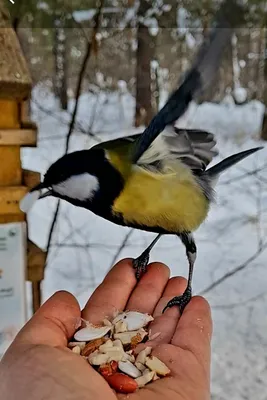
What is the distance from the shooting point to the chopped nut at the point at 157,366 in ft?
1.96

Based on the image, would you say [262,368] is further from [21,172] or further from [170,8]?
[170,8]

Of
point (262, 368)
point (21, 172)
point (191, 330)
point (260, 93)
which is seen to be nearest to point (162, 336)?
point (191, 330)

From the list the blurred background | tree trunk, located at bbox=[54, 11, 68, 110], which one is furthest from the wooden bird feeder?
tree trunk, located at bbox=[54, 11, 68, 110]

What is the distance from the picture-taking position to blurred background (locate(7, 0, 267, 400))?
5.00 feet

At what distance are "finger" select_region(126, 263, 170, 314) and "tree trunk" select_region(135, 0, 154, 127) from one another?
1.00 metres

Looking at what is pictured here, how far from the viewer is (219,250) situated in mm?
1814

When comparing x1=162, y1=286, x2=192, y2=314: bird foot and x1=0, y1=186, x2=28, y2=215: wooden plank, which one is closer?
x1=162, y1=286, x2=192, y2=314: bird foot

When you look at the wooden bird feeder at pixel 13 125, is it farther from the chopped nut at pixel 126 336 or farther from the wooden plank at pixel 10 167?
the chopped nut at pixel 126 336

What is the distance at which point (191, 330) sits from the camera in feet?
2.17

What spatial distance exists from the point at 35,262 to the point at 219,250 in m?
0.91

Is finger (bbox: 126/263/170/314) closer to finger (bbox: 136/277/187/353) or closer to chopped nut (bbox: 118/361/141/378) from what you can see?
finger (bbox: 136/277/187/353)

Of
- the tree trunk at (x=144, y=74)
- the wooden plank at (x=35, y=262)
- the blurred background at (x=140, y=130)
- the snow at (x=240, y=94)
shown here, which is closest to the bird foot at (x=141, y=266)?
→ the wooden plank at (x=35, y=262)

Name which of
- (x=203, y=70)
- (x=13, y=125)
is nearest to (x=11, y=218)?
(x=13, y=125)

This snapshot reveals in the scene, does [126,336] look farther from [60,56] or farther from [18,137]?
[60,56]
